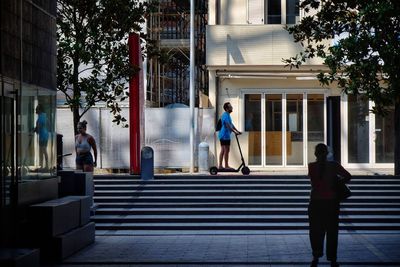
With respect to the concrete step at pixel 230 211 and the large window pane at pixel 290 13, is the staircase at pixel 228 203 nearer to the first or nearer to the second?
the concrete step at pixel 230 211

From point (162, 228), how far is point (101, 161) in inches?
332

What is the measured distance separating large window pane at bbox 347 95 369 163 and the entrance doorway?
A: 2.74 ft

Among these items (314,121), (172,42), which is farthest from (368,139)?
(172,42)

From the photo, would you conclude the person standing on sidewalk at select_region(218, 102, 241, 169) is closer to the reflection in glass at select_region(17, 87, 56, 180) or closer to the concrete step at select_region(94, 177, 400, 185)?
the concrete step at select_region(94, 177, 400, 185)

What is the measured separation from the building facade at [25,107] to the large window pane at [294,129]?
13.3 metres

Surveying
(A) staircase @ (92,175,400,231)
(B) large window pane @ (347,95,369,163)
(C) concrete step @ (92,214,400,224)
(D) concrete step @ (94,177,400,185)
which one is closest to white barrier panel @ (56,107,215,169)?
(A) staircase @ (92,175,400,231)

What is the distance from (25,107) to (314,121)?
15.6m

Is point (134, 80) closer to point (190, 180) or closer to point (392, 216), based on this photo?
point (190, 180)

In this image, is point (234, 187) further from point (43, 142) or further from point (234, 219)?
point (43, 142)

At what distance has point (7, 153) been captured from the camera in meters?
11.8

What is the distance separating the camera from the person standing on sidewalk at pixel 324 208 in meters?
11.9

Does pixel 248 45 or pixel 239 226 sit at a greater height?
pixel 248 45

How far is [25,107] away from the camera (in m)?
13.0

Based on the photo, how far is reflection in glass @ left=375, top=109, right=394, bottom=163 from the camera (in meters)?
27.0
